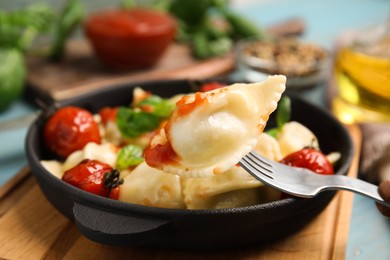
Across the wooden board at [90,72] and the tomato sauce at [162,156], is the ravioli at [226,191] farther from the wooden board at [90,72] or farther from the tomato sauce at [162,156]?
the wooden board at [90,72]

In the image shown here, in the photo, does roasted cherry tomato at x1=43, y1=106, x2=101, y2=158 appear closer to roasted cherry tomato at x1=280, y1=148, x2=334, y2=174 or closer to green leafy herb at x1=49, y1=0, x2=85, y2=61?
roasted cherry tomato at x1=280, y1=148, x2=334, y2=174

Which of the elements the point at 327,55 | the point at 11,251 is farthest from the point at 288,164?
the point at 327,55

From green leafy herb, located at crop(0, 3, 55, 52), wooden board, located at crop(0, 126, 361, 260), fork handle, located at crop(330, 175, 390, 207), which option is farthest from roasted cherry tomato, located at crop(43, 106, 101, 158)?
green leafy herb, located at crop(0, 3, 55, 52)

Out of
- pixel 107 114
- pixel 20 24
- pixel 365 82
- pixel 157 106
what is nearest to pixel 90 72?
pixel 20 24

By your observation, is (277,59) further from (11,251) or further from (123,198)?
(11,251)

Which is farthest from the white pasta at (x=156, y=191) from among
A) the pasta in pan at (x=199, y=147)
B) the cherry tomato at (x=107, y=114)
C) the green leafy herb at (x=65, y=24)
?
the green leafy herb at (x=65, y=24)

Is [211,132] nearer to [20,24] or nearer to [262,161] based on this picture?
[262,161]
